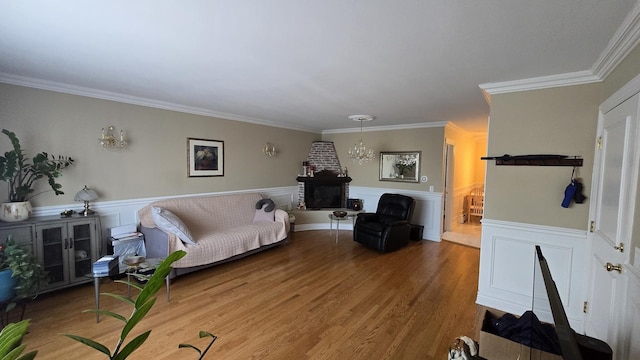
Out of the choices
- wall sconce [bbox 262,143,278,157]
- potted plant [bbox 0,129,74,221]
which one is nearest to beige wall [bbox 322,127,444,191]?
wall sconce [bbox 262,143,278,157]

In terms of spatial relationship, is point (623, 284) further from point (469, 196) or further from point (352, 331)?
point (469, 196)

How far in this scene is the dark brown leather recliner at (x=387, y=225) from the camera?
14.5ft

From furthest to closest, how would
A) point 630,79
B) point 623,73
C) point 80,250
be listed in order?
point 80,250 < point 623,73 < point 630,79

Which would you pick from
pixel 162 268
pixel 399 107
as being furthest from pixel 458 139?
pixel 162 268

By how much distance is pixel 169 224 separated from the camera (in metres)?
3.31

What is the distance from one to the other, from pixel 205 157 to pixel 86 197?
66.0 inches

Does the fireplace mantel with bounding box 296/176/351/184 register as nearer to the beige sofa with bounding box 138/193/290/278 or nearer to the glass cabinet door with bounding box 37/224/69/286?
the beige sofa with bounding box 138/193/290/278

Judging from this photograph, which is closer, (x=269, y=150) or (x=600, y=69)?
(x=600, y=69)

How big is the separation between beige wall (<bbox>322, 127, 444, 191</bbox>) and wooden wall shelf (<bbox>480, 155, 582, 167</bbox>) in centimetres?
244

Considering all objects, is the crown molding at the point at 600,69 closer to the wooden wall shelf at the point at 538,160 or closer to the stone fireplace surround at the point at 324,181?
the wooden wall shelf at the point at 538,160

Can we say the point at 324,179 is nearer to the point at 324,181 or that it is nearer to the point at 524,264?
the point at 324,181

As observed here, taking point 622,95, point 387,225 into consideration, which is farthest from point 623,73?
point 387,225

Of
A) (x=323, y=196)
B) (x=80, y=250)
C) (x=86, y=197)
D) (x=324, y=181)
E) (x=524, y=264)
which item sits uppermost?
(x=324, y=181)

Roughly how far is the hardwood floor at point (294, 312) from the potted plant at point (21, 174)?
3.24 feet
